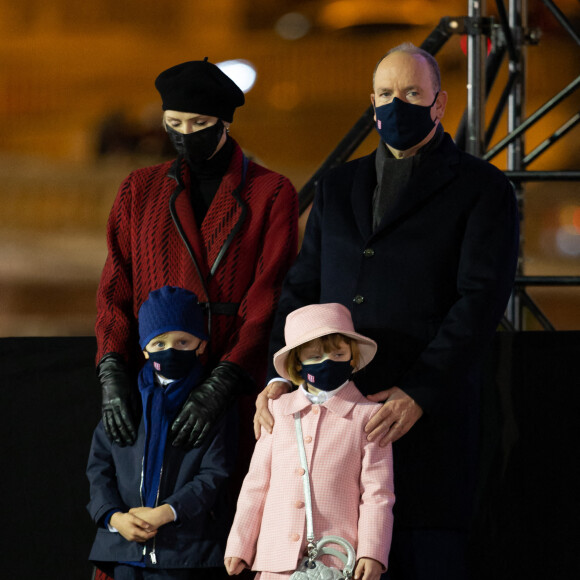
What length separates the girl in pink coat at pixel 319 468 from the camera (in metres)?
2.49

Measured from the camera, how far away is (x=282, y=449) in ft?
8.55

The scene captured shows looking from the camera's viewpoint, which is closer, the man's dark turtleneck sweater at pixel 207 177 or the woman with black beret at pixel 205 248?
the woman with black beret at pixel 205 248

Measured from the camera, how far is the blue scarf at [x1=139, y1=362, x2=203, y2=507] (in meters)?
2.82

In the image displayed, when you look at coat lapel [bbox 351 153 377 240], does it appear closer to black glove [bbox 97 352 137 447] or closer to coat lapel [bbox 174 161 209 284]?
coat lapel [bbox 174 161 209 284]

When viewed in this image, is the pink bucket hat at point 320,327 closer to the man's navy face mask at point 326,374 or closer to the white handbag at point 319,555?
the man's navy face mask at point 326,374

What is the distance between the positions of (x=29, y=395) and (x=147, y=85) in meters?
2.16

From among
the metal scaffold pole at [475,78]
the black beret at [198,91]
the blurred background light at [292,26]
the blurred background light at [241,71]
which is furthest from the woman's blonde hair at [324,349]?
the blurred background light at [292,26]

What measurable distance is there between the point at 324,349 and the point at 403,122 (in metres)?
0.56

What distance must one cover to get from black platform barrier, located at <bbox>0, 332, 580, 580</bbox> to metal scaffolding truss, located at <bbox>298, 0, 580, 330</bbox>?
562mm

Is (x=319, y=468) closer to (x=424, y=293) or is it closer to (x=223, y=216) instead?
(x=424, y=293)

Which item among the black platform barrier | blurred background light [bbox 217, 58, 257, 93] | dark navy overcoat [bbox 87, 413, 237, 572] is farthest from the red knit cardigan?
blurred background light [bbox 217, 58, 257, 93]

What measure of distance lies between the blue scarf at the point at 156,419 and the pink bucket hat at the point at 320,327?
34 centimetres

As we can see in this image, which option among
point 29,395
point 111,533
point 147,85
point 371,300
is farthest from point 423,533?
point 147,85

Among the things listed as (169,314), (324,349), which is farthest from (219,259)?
(324,349)
